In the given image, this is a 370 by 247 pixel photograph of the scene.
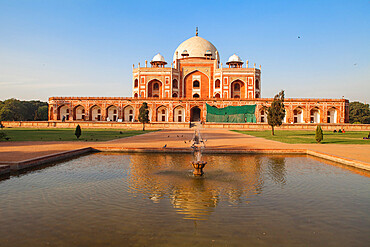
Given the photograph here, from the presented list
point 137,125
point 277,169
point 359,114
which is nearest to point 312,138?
point 277,169

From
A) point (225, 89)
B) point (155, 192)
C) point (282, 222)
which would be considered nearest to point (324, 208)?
point (282, 222)

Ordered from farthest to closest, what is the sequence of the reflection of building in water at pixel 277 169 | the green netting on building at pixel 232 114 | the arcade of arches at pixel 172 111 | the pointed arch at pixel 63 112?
the pointed arch at pixel 63 112 → the arcade of arches at pixel 172 111 → the green netting on building at pixel 232 114 → the reflection of building in water at pixel 277 169

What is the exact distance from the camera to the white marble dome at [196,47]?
155ft

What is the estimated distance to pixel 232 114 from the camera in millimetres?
36344

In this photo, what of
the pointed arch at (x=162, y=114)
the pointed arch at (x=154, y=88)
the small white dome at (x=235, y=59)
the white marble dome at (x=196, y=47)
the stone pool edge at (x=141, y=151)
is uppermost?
the white marble dome at (x=196, y=47)

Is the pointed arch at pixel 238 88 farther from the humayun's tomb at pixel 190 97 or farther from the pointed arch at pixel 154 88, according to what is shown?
the pointed arch at pixel 154 88

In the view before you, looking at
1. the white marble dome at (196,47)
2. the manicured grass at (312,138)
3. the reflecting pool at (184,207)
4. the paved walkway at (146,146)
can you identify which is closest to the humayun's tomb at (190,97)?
the white marble dome at (196,47)

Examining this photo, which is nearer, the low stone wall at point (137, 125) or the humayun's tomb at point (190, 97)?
the low stone wall at point (137, 125)

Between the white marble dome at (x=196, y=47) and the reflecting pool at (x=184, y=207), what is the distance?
139ft

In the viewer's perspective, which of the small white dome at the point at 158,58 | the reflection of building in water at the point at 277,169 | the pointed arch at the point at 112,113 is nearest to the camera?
the reflection of building in water at the point at 277,169

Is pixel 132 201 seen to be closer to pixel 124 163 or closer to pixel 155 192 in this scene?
pixel 155 192

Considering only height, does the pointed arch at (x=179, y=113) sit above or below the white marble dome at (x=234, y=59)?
below

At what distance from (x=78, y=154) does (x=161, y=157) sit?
3050mm

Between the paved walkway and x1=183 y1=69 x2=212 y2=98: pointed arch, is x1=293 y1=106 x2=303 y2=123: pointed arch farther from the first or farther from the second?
the paved walkway
